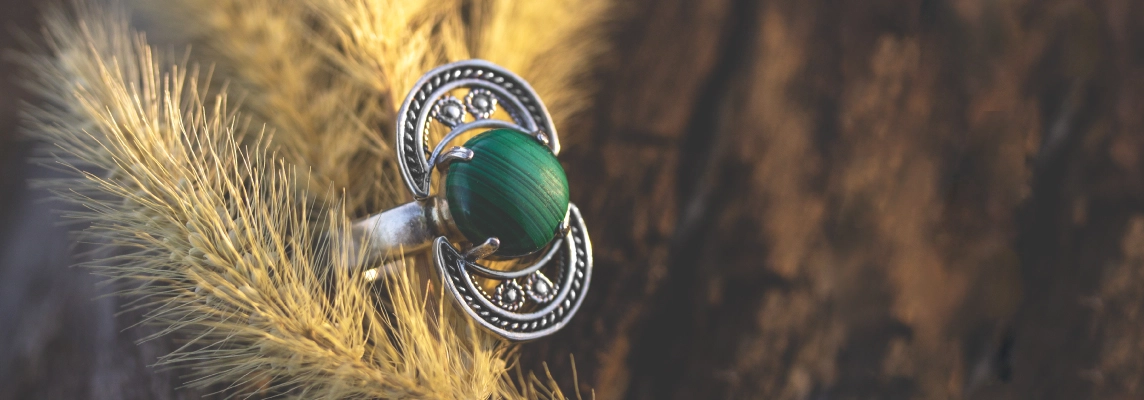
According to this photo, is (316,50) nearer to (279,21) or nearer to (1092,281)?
(279,21)

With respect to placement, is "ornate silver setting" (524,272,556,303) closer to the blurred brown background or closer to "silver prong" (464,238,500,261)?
"silver prong" (464,238,500,261)

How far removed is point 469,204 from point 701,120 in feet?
2.12

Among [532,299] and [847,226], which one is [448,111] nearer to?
[532,299]

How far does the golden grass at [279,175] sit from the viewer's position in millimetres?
830

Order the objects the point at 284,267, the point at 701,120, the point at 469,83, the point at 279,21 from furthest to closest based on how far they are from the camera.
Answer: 1. the point at 701,120
2. the point at 279,21
3. the point at 469,83
4. the point at 284,267

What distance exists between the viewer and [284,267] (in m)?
0.83

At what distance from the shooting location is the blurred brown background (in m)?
1.18

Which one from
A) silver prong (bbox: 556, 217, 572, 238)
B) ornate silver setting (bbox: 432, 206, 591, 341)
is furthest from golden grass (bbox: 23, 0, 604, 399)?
silver prong (bbox: 556, 217, 572, 238)

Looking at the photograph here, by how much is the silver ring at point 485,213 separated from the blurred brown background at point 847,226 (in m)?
0.24

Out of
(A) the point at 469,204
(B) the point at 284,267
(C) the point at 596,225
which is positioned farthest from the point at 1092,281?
(B) the point at 284,267

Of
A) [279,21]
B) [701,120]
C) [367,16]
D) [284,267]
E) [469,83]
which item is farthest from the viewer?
[701,120]

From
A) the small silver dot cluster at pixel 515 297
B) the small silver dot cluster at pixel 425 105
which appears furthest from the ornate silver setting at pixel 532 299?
the small silver dot cluster at pixel 425 105

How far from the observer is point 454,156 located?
2.92 ft

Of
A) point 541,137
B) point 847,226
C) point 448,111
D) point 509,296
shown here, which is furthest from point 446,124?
point 847,226
